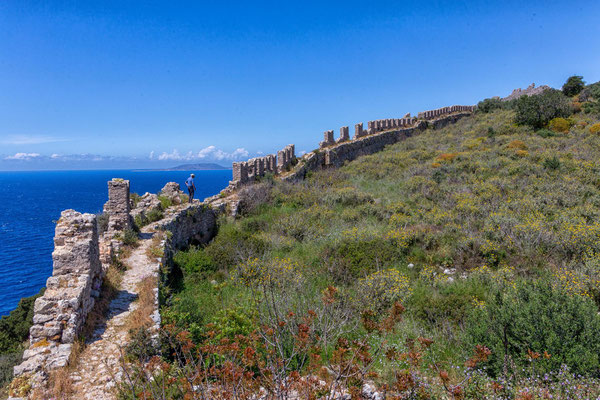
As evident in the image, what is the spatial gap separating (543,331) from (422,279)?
356 centimetres

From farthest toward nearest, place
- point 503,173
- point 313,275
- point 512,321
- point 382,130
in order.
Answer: point 382,130
point 503,173
point 313,275
point 512,321

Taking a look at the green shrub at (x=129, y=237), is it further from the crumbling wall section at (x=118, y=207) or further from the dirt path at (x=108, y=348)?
the dirt path at (x=108, y=348)

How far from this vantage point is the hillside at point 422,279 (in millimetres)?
4340

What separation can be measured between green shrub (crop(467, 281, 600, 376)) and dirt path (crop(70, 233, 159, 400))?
527cm

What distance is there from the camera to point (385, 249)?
32.4ft

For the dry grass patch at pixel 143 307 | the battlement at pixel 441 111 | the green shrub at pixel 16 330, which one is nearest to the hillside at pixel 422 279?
the dry grass patch at pixel 143 307

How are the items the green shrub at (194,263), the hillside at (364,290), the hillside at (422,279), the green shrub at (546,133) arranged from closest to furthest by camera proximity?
1. the hillside at (364,290)
2. the hillside at (422,279)
3. the green shrub at (194,263)
4. the green shrub at (546,133)

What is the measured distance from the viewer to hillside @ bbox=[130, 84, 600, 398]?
4340 mm

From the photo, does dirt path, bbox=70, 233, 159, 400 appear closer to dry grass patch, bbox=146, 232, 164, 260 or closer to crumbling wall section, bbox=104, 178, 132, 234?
dry grass patch, bbox=146, 232, 164, 260

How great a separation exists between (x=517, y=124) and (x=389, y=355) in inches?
1210

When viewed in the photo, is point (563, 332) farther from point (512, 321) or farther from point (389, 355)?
point (389, 355)

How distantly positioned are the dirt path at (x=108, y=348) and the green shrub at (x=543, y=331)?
5.27 metres

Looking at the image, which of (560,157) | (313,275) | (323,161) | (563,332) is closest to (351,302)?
(313,275)

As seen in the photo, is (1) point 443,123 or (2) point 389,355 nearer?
(2) point 389,355
